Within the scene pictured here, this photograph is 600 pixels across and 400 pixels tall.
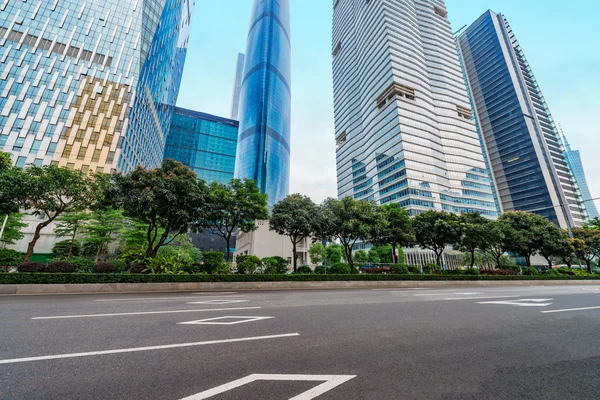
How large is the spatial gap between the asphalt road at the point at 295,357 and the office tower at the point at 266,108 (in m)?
93.1

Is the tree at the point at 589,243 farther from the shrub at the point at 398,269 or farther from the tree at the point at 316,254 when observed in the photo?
the tree at the point at 316,254

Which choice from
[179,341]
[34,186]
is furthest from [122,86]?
[179,341]

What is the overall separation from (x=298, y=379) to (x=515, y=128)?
134969 millimetres

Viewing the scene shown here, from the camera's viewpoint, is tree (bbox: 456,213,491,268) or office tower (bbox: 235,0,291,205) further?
office tower (bbox: 235,0,291,205)

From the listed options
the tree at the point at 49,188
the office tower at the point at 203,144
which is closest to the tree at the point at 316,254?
the tree at the point at 49,188

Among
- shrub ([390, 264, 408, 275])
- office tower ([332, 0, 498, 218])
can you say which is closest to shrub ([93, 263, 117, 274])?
shrub ([390, 264, 408, 275])

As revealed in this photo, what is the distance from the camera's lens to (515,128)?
9862 cm

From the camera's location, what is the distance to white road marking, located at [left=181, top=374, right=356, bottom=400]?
250 cm

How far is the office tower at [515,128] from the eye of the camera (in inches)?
3531

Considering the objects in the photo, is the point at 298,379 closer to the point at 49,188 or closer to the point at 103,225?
the point at 49,188

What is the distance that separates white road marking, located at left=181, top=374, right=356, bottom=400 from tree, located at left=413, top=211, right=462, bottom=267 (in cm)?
2937

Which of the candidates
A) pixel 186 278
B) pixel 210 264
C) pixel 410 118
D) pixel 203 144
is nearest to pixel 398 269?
pixel 210 264

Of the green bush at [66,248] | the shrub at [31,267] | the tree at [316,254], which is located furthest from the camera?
the tree at [316,254]

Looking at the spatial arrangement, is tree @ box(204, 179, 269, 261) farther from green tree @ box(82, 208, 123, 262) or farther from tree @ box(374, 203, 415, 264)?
tree @ box(374, 203, 415, 264)
